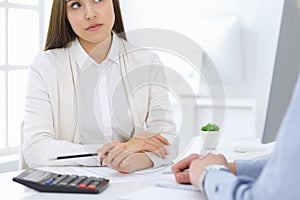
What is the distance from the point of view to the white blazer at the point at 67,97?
4.47ft

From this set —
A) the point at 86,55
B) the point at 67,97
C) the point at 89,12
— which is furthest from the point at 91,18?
the point at 67,97

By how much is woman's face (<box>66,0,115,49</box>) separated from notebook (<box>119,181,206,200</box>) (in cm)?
65

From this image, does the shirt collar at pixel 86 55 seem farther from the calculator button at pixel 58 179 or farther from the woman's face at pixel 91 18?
the calculator button at pixel 58 179

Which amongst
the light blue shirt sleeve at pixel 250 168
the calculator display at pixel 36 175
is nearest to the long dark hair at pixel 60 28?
the calculator display at pixel 36 175

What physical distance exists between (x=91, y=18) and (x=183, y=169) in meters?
0.61

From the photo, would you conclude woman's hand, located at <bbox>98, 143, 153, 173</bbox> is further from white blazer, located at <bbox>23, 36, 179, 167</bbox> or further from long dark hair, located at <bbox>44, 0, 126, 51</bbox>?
long dark hair, located at <bbox>44, 0, 126, 51</bbox>

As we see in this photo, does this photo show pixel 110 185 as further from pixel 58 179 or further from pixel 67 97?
pixel 67 97

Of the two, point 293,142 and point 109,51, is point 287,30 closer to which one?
point 293,142

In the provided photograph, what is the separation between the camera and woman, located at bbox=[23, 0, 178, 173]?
4.39 feet

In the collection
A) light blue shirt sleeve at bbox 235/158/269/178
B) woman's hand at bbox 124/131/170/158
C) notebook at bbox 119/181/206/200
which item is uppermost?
light blue shirt sleeve at bbox 235/158/269/178

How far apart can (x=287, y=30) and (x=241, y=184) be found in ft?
1.38

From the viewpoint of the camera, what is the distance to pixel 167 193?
843 millimetres

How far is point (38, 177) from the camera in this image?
94 cm

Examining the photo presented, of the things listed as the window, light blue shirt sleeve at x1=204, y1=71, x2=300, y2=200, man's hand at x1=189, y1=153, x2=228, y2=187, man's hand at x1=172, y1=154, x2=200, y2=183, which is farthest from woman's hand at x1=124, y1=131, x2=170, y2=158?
the window
